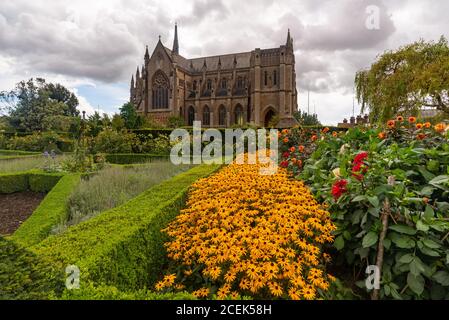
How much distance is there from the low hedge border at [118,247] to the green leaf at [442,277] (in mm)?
2150

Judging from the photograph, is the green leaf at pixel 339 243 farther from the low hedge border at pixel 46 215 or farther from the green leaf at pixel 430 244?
the low hedge border at pixel 46 215

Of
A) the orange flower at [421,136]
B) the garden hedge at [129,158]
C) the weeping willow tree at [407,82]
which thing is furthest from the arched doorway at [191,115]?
the orange flower at [421,136]

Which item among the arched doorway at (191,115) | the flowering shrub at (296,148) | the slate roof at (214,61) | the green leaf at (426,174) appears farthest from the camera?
the slate roof at (214,61)

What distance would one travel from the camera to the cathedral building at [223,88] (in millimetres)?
39656

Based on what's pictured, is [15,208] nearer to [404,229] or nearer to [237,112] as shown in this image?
[404,229]

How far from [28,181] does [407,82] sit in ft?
56.7

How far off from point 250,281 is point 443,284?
138 cm

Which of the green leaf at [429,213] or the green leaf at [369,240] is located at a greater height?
the green leaf at [429,213]

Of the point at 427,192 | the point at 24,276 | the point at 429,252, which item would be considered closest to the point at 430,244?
the point at 429,252

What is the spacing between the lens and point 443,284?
78.6 inches

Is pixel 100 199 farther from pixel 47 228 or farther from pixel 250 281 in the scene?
pixel 250 281

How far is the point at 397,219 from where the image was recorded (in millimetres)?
2375
